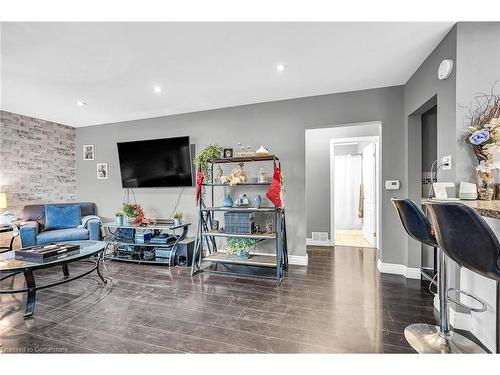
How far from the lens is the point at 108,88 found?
9.59 ft

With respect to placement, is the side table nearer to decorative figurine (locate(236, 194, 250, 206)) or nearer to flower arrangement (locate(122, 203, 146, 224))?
flower arrangement (locate(122, 203, 146, 224))

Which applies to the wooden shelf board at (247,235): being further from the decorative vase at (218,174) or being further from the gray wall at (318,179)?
the gray wall at (318,179)

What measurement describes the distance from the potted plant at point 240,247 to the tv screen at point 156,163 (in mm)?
1345

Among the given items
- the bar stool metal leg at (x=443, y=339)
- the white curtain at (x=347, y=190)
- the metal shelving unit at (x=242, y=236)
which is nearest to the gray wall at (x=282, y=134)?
the metal shelving unit at (x=242, y=236)

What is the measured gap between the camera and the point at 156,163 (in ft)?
13.1

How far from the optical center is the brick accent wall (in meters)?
3.70

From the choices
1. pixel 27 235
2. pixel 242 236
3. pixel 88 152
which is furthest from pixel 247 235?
pixel 88 152

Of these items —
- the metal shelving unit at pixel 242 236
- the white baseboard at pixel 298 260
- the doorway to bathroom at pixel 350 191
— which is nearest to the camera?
the metal shelving unit at pixel 242 236

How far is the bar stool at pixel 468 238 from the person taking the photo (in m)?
1.02

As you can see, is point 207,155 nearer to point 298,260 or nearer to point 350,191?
point 298,260

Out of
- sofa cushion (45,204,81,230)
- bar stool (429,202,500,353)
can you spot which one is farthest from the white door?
sofa cushion (45,204,81,230)

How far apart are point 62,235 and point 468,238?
4575 mm
